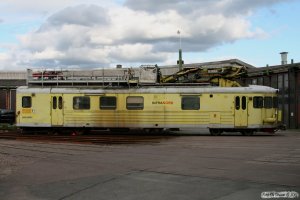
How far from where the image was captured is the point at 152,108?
92.9 ft

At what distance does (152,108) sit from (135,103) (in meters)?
1.10

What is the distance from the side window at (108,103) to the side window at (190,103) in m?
4.19

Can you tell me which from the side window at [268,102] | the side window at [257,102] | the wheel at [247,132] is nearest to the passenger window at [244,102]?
the side window at [257,102]

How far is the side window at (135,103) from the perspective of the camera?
1120 inches

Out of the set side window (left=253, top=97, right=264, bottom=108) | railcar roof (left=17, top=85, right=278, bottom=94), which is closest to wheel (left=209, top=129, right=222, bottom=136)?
railcar roof (left=17, top=85, right=278, bottom=94)

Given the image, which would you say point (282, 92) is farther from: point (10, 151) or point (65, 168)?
point (65, 168)

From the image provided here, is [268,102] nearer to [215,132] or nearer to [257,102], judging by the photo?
[257,102]

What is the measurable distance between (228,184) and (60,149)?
35.9 feet

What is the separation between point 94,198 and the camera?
32.0 ft

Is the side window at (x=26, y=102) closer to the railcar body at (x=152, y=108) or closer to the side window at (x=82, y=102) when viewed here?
the railcar body at (x=152, y=108)

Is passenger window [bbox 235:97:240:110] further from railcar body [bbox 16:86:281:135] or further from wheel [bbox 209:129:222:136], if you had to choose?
wheel [bbox 209:129:222:136]

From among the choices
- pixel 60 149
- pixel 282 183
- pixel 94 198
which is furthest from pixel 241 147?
pixel 94 198

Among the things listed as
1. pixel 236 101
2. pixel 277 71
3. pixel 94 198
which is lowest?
pixel 94 198

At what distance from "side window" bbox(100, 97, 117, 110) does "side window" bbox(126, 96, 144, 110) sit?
32.2 inches
